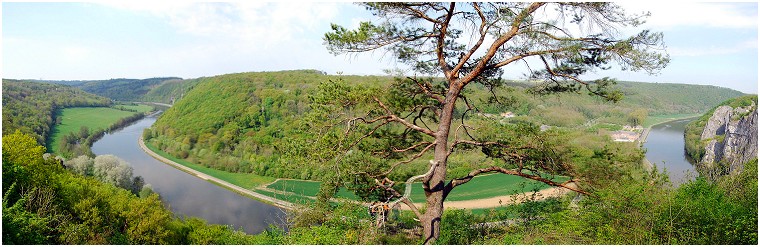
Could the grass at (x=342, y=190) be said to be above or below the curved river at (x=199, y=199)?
above

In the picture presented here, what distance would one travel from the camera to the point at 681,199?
4.24 metres

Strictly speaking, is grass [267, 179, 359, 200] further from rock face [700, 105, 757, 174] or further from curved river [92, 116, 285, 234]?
rock face [700, 105, 757, 174]

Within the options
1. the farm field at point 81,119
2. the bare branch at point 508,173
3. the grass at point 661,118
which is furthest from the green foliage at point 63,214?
the grass at point 661,118

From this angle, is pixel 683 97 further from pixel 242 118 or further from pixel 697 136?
pixel 242 118

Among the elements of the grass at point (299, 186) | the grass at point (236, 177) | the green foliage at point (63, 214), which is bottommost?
the grass at point (236, 177)

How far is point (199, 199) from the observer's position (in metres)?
29.9

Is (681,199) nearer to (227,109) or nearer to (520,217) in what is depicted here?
(520,217)

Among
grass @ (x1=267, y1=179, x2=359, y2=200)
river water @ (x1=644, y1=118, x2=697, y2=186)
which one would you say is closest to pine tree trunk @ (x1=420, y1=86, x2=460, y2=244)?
grass @ (x1=267, y1=179, x2=359, y2=200)

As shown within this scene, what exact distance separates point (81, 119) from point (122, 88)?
68.5 m

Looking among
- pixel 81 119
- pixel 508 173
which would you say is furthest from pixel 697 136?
pixel 81 119

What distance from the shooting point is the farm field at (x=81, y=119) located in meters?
44.5

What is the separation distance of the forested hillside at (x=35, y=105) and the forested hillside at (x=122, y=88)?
118 ft

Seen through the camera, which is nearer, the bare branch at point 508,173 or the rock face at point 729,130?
the bare branch at point 508,173

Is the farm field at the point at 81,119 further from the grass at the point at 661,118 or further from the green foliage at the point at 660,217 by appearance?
the grass at the point at 661,118
